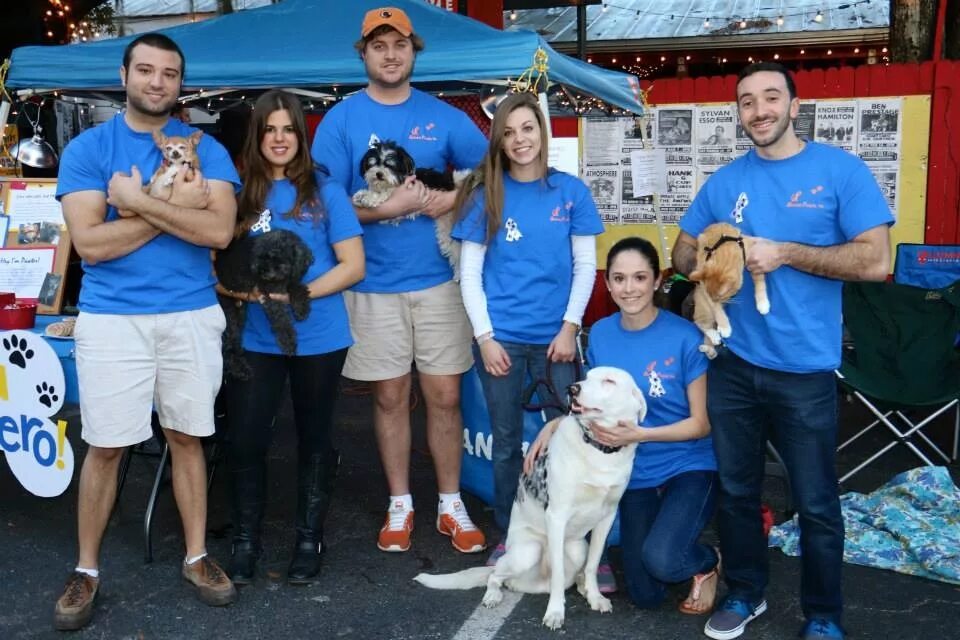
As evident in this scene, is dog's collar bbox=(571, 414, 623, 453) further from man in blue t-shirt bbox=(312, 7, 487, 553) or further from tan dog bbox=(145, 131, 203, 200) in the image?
tan dog bbox=(145, 131, 203, 200)

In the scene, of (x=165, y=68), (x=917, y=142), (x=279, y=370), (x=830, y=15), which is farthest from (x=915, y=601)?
(x=830, y=15)

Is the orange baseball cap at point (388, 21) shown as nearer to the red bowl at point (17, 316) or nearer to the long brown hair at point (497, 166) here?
the long brown hair at point (497, 166)

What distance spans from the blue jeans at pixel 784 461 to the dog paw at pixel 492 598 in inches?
33.1

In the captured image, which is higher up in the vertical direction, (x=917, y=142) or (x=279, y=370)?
(x=917, y=142)

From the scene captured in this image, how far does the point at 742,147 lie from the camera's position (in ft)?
27.4

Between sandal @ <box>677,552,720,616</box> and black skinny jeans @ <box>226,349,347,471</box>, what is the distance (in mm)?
1551

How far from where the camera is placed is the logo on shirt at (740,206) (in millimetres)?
2980

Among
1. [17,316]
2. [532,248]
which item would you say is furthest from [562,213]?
[17,316]

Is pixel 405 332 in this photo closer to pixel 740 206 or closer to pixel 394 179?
pixel 394 179

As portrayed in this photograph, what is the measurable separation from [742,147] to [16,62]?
5.88 m

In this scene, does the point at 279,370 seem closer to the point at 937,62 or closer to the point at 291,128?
the point at 291,128

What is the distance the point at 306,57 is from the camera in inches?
223

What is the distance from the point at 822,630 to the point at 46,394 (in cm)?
321

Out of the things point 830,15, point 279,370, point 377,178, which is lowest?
point 279,370
